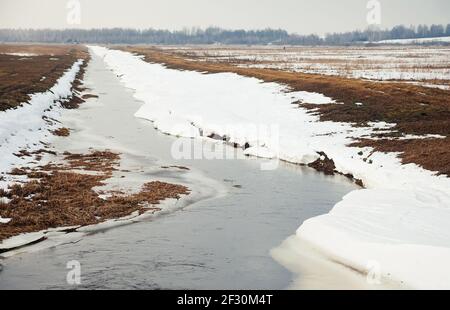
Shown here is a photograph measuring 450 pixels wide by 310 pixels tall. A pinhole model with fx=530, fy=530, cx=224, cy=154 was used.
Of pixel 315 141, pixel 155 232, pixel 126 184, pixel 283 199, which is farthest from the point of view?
pixel 315 141

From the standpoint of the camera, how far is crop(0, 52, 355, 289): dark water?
11992mm

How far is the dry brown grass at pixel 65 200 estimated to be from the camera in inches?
618

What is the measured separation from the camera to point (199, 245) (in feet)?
46.7

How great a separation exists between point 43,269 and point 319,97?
30.2 m

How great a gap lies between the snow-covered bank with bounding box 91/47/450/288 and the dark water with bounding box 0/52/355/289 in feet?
A: 4.30

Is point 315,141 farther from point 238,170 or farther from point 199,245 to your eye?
point 199,245

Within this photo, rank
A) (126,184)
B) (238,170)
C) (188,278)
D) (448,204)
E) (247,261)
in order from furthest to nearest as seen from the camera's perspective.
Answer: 1. (238,170)
2. (126,184)
3. (448,204)
4. (247,261)
5. (188,278)

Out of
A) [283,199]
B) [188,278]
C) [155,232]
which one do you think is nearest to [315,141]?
[283,199]

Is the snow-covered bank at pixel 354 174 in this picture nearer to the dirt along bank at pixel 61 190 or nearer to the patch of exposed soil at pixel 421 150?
the patch of exposed soil at pixel 421 150

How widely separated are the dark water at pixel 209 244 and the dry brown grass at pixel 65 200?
4.61 feet
